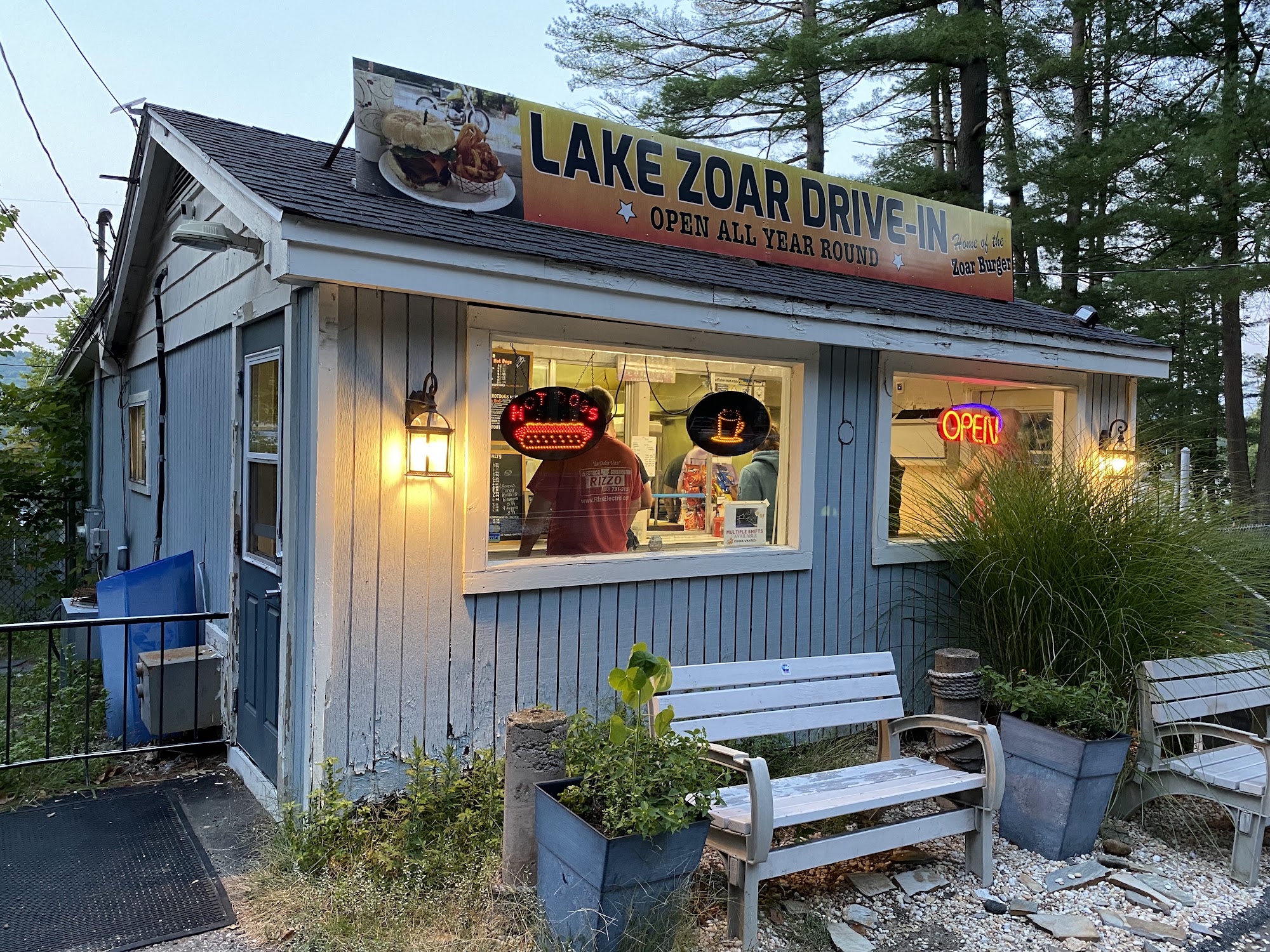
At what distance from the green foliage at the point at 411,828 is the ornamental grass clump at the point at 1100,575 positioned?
114 inches

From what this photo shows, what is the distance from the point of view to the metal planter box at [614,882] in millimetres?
2672

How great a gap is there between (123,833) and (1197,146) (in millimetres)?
13075

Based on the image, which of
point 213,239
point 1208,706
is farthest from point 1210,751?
point 213,239

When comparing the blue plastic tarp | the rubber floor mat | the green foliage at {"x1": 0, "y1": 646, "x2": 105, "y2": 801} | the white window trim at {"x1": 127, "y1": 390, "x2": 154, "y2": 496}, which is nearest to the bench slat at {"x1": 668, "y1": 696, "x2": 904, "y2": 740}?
the rubber floor mat

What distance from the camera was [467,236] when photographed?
374 centimetres

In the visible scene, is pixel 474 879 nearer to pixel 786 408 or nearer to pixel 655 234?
pixel 786 408

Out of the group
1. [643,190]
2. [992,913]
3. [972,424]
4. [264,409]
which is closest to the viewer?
[992,913]

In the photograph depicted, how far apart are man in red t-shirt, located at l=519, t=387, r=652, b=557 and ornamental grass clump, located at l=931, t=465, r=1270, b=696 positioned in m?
2.02

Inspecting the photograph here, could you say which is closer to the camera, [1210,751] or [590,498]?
[1210,751]

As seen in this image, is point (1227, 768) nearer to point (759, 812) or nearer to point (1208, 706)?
point (1208, 706)

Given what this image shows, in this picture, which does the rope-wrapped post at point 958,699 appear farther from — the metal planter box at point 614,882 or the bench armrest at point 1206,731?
the metal planter box at point 614,882

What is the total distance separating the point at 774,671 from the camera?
4004 mm

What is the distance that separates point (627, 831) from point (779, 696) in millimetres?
1443

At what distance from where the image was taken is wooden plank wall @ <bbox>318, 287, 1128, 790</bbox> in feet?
12.4
